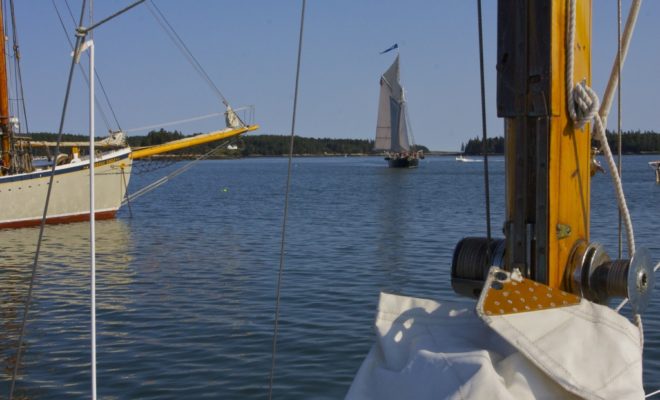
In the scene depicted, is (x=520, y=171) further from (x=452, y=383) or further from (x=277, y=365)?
(x=277, y=365)

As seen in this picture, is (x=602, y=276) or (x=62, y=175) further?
(x=62, y=175)

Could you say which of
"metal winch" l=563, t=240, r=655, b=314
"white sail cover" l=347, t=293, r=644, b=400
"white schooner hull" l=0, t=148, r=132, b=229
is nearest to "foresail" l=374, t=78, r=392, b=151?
"white schooner hull" l=0, t=148, r=132, b=229

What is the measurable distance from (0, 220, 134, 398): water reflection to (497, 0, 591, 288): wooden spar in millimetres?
6048

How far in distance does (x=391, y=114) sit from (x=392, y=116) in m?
0.29

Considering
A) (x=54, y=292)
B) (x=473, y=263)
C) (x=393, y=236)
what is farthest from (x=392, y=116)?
(x=473, y=263)

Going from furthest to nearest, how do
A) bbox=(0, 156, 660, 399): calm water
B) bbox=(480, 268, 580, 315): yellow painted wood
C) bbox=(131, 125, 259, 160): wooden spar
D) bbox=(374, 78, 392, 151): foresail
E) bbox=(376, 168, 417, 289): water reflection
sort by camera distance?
1. bbox=(374, 78, 392, 151): foresail
2. bbox=(131, 125, 259, 160): wooden spar
3. bbox=(376, 168, 417, 289): water reflection
4. bbox=(0, 156, 660, 399): calm water
5. bbox=(480, 268, 580, 315): yellow painted wood

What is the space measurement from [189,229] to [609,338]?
23226 millimetres

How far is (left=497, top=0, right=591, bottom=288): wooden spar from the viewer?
10.0ft

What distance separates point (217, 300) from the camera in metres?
12.2

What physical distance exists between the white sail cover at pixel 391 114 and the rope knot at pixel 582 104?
7965 cm

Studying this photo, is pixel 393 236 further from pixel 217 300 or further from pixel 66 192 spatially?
pixel 66 192

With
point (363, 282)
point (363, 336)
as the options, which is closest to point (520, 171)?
point (363, 336)

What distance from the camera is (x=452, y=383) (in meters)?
2.53

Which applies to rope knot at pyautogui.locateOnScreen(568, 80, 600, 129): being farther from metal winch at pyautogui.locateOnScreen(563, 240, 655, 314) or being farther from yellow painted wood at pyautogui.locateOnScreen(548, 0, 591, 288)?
metal winch at pyautogui.locateOnScreen(563, 240, 655, 314)
